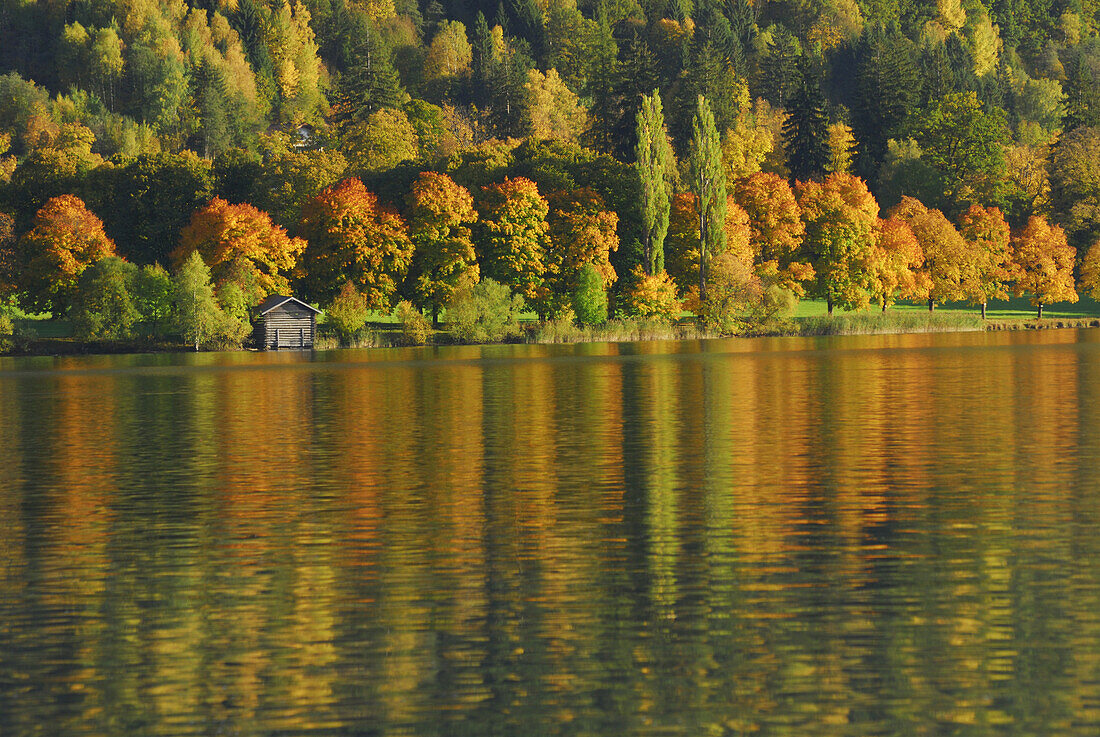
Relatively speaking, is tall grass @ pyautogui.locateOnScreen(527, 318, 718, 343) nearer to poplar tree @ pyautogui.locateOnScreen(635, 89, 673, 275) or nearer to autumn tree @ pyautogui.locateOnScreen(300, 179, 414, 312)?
poplar tree @ pyautogui.locateOnScreen(635, 89, 673, 275)

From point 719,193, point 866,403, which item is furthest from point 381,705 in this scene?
point 719,193

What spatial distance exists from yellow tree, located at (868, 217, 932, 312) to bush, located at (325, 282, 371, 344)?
48310 mm

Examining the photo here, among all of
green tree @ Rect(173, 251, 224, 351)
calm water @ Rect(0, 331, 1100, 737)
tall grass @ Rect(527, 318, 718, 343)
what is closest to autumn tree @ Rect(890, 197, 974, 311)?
tall grass @ Rect(527, 318, 718, 343)

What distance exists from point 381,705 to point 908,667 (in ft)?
16.4

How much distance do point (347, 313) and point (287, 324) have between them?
4.84m

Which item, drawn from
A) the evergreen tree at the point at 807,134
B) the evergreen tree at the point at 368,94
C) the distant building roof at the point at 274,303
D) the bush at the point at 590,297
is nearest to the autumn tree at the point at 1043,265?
the evergreen tree at the point at 807,134

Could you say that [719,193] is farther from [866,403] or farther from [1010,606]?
[1010,606]

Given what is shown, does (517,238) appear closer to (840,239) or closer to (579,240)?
(579,240)

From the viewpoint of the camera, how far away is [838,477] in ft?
89.5

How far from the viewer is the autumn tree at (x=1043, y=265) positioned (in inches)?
5418

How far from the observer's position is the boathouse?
110 m

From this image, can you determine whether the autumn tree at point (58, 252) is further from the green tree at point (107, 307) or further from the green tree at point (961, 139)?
the green tree at point (961, 139)

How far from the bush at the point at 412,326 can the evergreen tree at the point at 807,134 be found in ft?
262

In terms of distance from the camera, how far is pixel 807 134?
17825 cm
